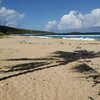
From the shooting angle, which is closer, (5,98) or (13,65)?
(5,98)

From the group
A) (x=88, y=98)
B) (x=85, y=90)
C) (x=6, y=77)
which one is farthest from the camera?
(x=6, y=77)

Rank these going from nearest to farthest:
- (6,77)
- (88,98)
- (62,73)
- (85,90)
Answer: (88,98) < (85,90) < (6,77) < (62,73)

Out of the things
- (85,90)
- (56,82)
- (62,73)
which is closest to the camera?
(85,90)

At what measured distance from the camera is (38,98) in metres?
8.62

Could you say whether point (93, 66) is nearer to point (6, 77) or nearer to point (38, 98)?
point (6, 77)

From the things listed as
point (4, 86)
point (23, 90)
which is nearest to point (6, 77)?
point (4, 86)

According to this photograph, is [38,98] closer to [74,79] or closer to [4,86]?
[4,86]

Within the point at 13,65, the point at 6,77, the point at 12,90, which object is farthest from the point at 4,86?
the point at 13,65

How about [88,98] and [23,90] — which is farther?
[23,90]

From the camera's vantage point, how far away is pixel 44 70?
41.2ft

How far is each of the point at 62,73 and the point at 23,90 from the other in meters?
2.98

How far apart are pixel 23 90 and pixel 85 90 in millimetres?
2065

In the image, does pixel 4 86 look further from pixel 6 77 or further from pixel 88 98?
pixel 88 98

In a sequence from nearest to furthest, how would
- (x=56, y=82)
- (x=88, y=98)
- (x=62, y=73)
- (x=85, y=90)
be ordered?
1. (x=88, y=98)
2. (x=85, y=90)
3. (x=56, y=82)
4. (x=62, y=73)
